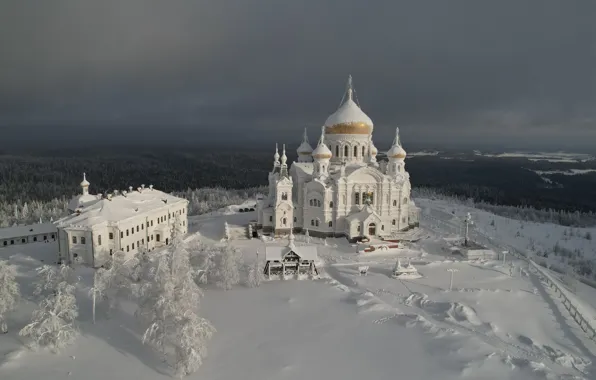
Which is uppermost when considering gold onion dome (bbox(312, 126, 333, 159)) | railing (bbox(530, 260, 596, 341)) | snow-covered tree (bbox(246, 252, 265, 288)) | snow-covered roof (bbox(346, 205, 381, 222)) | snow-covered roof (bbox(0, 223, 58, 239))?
gold onion dome (bbox(312, 126, 333, 159))

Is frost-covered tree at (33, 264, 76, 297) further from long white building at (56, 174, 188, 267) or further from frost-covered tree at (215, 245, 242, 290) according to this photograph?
frost-covered tree at (215, 245, 242, 290)

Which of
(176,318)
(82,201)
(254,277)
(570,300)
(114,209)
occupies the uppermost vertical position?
(82,201)

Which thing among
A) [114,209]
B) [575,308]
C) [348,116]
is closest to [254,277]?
[114,209]

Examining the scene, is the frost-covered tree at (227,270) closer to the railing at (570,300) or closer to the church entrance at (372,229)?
the church entrance at (372,229)

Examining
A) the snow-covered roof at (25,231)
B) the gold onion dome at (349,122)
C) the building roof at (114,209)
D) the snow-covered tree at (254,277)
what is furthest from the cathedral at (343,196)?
the snow-covered roof at (25,231)

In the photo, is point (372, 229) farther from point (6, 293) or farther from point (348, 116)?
point (6, 293)

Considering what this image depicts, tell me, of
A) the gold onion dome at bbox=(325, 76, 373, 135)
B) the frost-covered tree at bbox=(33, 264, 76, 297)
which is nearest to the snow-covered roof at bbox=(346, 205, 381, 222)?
the gold onion dome at bbox=(325, 76, 373, 135)
